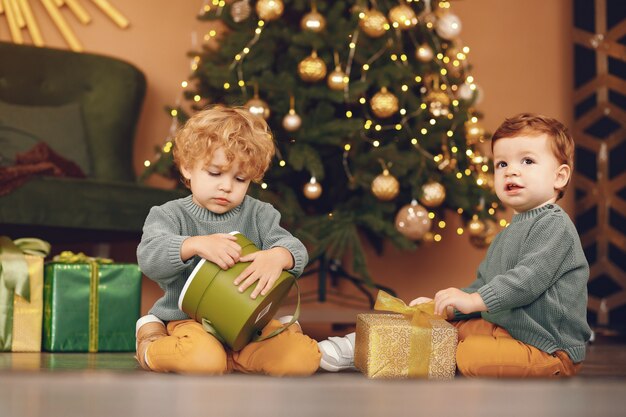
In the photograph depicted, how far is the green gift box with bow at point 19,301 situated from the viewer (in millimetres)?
1905

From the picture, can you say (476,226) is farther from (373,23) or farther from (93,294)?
(93,294)

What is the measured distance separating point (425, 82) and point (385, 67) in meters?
0.26

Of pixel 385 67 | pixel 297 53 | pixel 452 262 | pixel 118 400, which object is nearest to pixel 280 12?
pixel 297 53

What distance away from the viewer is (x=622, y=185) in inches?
127

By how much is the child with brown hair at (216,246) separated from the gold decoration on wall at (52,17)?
194cm

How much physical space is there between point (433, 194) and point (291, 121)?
51 centimetres

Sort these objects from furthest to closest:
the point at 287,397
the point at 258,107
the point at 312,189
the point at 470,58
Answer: the point at 470,58 → the point at 312,189 → the point at 258,107 → the point at 287,397

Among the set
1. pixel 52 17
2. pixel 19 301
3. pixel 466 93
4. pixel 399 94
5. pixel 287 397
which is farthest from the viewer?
pixel 52 17

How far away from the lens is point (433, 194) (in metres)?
2.70

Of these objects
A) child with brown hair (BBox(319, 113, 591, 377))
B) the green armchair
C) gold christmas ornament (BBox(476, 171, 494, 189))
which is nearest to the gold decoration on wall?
the green armchair

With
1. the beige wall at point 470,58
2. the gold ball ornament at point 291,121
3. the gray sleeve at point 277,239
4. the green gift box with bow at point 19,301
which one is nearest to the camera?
the gray sleeve at point 277,239

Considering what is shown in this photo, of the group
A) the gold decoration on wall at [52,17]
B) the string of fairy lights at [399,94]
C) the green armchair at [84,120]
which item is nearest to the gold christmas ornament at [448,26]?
the string of fairy lights at [399,94]

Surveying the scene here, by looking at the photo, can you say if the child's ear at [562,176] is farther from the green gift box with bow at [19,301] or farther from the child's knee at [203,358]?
the green gift box with bow at [19,301]

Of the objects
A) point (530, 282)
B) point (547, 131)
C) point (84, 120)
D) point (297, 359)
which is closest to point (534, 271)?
point (530, 282)
